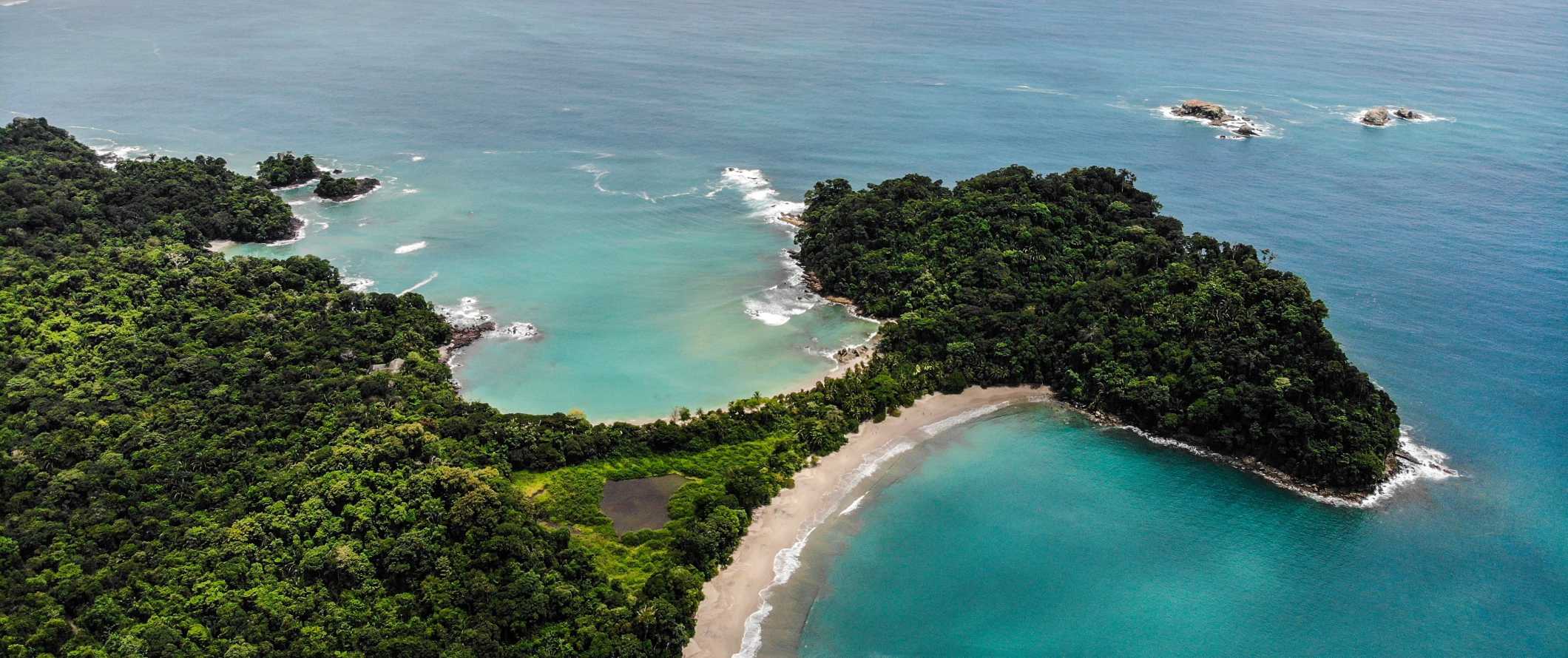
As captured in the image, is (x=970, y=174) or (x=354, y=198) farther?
(x=970, y=174)

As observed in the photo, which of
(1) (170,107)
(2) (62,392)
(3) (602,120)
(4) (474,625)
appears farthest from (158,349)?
(1) (170,107)

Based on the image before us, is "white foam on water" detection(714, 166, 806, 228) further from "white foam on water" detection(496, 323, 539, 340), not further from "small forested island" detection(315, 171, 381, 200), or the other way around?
"small forested island" detection(315, 171, 381, 200)

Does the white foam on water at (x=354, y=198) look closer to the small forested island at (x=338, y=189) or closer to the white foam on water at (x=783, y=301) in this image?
the small forested island at (x=338, y=189)

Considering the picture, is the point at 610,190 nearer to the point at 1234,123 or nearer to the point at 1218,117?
the point at 1218,117

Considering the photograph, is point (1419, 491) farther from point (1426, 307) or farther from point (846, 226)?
point (846, 226)

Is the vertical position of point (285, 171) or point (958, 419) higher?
point (285, 171)

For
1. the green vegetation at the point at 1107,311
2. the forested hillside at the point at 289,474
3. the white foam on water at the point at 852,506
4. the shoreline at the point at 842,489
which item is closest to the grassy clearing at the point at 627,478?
the forested hillside at the point at 289,474

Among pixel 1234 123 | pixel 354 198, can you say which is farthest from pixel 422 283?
pixel 1234 123
